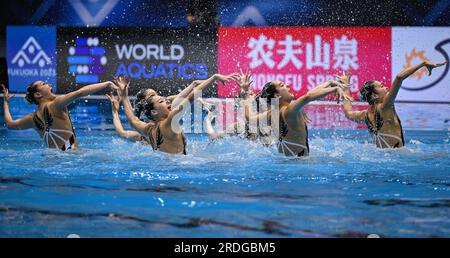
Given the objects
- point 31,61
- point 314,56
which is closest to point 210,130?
point 314,56

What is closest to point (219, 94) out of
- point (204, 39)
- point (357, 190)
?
point (204, 39)

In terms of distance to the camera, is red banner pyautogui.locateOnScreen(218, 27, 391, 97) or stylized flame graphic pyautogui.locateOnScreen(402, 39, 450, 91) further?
red banner pyautogui.locateOnScreen(218, 27, 391, 97)

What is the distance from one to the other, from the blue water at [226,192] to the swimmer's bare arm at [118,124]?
0.17m

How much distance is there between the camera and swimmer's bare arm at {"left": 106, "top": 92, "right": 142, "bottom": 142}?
7617 mm

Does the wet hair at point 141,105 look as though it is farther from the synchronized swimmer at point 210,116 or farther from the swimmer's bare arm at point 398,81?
the swimmer's bare arm at point 398,81

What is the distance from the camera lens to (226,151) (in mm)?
8133

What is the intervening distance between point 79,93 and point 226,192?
228 centimetres

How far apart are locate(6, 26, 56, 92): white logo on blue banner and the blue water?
8.76 m

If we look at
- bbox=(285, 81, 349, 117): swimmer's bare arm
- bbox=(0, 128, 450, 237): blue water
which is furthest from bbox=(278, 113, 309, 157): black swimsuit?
bbox=(285, 81, 349, 117): swimmer's bare arm

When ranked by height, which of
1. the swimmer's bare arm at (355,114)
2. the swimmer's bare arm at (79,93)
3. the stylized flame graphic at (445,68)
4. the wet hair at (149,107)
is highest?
the stylized flame graphic at (445,68)

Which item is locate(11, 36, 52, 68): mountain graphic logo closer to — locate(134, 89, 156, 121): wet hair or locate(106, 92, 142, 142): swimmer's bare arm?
locate(106, 92, 142, 142): swimmer's bare arm

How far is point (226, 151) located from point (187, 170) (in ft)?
5.21

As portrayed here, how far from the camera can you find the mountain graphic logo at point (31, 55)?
55.0ft

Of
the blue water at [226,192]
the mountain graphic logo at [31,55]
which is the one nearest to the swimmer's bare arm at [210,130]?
the blue water at [226,192]
